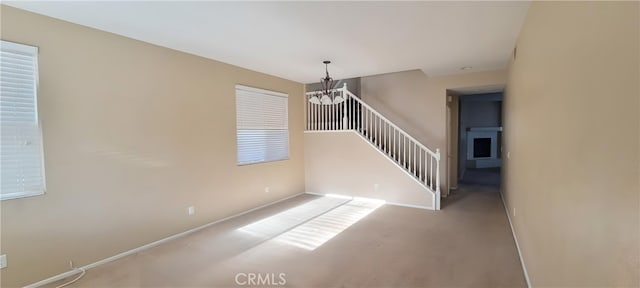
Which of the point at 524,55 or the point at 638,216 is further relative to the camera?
the point at 524,55

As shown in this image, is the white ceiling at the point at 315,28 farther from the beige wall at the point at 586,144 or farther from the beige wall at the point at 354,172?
the beige wall at the point at 354,172

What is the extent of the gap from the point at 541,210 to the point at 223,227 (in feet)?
12.7

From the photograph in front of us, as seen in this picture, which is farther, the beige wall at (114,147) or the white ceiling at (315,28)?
the beige wall at (114,147)

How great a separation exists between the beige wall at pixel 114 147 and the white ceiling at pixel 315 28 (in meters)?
0.26

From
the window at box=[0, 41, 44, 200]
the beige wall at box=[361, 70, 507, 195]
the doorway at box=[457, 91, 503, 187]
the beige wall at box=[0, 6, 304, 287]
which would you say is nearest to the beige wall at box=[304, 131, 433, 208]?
the beige wall at box=[361, 70, 507, 195]

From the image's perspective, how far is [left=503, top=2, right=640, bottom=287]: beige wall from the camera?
35.5 inches

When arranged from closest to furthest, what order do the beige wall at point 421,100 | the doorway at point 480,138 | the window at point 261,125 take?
the window at point 261,125 → the beige wall at point 421,100 → the doorway at point 480,138

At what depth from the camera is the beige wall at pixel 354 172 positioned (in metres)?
5.45

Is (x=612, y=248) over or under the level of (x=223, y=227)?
over

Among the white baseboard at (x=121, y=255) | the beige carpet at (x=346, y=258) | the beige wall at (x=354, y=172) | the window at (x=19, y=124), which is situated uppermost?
the window at (x=19, y=124)

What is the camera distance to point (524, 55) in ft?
9.72

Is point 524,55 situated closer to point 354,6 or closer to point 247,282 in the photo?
point 354,6

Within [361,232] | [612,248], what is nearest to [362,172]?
[361,232]

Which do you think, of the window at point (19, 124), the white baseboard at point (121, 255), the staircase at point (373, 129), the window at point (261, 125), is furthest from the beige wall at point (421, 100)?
the window at point (19, 124)
